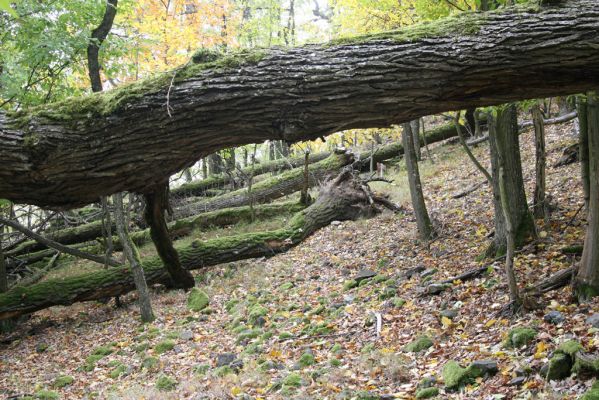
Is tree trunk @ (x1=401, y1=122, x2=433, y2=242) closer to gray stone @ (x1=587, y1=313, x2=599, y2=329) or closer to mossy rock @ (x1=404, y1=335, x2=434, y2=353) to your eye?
mossy rock @ (x1=404, y1=335, x2=434, y2=353)

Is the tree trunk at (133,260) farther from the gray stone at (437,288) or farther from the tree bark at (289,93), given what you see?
the tree bark at (289,93)

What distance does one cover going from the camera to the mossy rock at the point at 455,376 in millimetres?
4902

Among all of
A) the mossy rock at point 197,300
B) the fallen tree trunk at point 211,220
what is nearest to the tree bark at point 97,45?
the mossy rock at point 197,300

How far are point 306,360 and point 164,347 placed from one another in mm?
2933

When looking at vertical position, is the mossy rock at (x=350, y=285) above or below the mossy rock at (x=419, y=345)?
below

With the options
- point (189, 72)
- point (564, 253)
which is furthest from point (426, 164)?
point (189, 72)

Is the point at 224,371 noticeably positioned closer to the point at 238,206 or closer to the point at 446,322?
the point at 446,322

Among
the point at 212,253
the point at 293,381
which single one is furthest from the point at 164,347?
the point at 212,253

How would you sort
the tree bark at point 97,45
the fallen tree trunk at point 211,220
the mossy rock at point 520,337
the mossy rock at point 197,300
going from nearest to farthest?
the mossy rock at point 520,337, the tree bark at point 97,45, the mossy rock at point 197,300, the fallen tree trunk at point 211,220

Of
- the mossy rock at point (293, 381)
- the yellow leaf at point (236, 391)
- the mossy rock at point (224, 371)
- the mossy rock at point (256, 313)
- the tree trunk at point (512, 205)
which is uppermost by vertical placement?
the tree trunk at point (512, 205)

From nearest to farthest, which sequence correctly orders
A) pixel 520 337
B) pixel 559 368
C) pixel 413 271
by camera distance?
pixel 559 368
pixel 520 337
pixel 413 271

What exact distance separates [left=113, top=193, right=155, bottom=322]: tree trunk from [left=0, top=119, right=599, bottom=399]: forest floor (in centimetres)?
28

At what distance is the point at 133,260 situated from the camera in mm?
9781

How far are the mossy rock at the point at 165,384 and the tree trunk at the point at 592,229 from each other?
5.06 m
